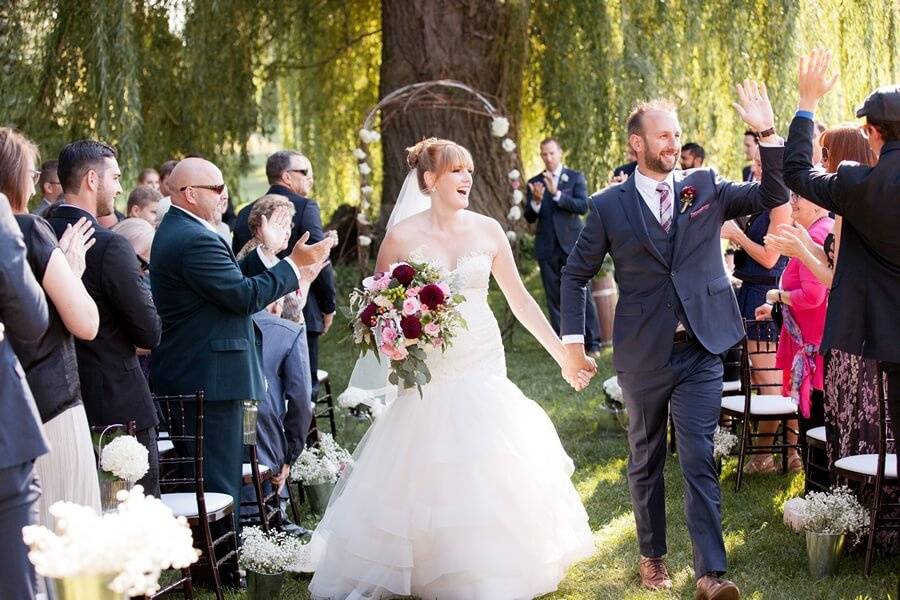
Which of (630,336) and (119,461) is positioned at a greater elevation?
(630,336)

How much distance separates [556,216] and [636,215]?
6707 millimetres

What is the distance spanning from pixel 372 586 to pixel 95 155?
2258 mm

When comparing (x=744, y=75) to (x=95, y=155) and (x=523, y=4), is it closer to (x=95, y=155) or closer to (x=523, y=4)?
(x=523, y=4)

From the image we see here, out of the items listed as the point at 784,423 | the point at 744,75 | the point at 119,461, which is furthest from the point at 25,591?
the point at 744,75

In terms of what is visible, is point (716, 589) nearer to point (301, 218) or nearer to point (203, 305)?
point (203, 305)

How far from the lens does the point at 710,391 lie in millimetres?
5320

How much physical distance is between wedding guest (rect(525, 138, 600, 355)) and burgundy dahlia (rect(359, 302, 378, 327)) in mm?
6311

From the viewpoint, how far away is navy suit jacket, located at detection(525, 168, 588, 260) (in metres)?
11.9

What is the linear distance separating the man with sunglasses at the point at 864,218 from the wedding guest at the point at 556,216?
708 centimetres

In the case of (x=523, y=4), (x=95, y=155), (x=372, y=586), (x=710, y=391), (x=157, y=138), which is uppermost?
(x=523, y=4)

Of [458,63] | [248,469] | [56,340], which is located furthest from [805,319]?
[458,63]

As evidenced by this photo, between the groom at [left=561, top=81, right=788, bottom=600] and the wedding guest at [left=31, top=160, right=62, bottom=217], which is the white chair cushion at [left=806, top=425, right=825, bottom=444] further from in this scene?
the wedding guest at [left=31, top=160, right=62, bottom=217]

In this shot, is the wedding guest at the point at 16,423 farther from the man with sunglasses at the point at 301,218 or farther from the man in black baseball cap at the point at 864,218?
the man with sunglasses at the point at 301,218

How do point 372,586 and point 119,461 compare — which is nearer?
point 119,461
